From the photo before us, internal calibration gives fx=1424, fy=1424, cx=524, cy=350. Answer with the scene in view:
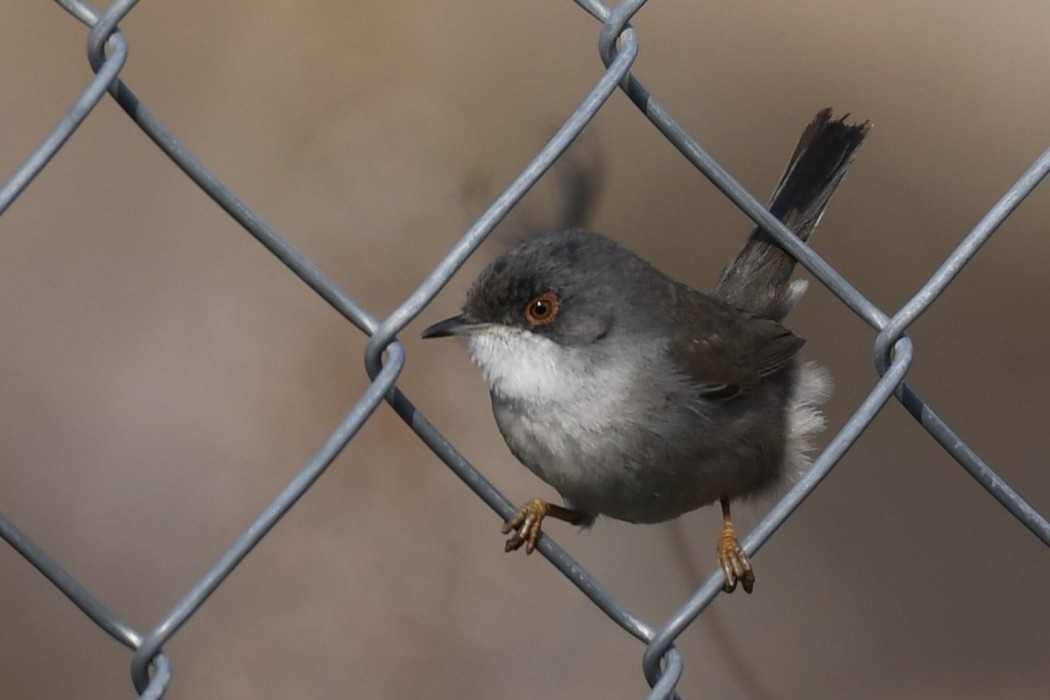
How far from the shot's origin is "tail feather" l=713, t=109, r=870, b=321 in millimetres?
3822

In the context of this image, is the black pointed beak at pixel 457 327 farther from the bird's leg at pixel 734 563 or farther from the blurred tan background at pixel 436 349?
the blurred tan background at pixel 436 349

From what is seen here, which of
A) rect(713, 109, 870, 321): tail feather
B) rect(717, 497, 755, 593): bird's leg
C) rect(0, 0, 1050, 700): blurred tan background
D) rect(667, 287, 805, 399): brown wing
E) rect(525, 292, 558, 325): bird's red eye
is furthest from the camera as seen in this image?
rect(0, 0, 1050, 700): blurred tan background

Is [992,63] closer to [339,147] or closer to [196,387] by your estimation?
[339,147]

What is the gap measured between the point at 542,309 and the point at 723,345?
574 mm

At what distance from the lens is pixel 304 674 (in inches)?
183

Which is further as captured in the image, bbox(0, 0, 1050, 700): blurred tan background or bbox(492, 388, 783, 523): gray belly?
bbox(0, 0, 1050, 700): blurred tan background

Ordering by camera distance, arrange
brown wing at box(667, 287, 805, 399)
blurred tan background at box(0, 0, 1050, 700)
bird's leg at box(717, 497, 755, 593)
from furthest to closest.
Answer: blurred tan background at box(0, 0, 1050, 700) < brown wing at box(667, 287, 805, 399) < bird's leg at box(717, 497, 755, 593)

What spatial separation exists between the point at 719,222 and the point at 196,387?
2.12m

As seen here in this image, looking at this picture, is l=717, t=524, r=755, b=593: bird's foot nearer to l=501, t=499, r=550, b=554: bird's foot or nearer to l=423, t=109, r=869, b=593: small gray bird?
l=423, t=109, r=869, b=593: small gray bird

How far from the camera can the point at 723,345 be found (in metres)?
3.57

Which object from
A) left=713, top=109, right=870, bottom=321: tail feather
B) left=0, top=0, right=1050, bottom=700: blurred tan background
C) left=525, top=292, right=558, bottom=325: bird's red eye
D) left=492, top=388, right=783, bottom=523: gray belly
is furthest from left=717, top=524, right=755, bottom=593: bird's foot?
left=0, top=0, right=1050, bottom=700: blurred tan background

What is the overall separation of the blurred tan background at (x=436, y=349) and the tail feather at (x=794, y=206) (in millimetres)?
767

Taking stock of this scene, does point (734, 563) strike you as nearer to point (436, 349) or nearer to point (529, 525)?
point (529, 525)

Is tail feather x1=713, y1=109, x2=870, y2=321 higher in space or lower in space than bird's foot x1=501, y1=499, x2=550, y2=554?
higher
